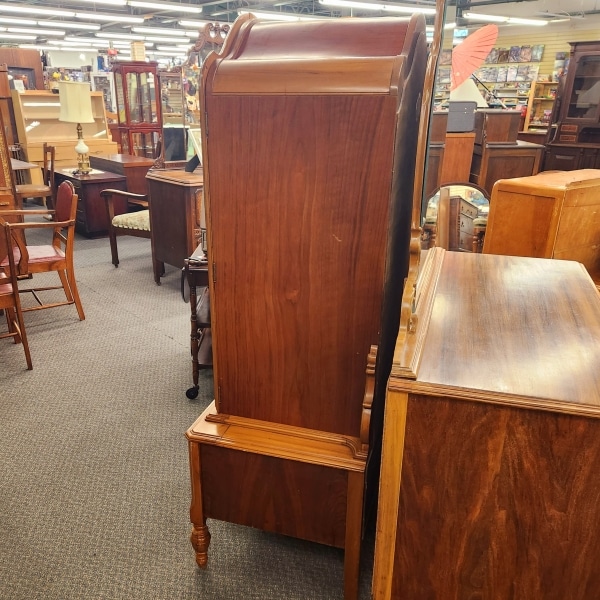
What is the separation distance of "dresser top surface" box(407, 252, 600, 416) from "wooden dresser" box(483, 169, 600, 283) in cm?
49

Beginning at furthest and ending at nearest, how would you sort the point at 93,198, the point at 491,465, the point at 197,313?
the point at 93,198, the point at 197,313, the point at 491,465

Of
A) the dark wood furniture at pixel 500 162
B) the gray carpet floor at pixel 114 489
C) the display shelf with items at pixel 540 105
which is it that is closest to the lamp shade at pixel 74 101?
the gray carpet floor at pixel 114 489

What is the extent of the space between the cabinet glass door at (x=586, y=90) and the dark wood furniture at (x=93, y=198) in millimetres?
5719

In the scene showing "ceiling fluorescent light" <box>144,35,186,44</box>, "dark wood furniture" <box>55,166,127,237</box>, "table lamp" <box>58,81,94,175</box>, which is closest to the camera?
"table lamp" <box>58,81,94,175</box>

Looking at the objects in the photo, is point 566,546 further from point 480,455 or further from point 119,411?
point 119,411

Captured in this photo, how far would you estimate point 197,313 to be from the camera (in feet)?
8.80

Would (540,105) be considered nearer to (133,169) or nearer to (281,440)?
(133,169)

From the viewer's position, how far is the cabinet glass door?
6.52 meters

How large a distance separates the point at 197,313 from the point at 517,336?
1848 millimetres

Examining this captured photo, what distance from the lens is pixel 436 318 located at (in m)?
1.23

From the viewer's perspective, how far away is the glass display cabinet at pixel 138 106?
6973 millimetres

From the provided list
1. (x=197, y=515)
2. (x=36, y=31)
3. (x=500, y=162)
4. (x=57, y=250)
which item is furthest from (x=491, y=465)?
(x=36, y=31)

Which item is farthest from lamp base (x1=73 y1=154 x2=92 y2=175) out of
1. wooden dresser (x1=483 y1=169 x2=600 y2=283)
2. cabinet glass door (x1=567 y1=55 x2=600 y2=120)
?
A: cabinet glass door (x1=567 y1=55 x2=600 y2=120)

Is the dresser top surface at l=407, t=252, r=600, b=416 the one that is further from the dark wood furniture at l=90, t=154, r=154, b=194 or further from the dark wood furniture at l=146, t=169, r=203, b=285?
the dark wood furniture at l=90, t=154, r=154, b=194
